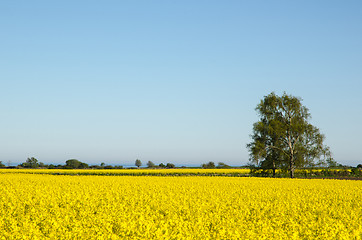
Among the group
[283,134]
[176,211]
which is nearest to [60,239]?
[176,211]

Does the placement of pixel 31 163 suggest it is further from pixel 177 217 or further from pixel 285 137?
pixel 177 217

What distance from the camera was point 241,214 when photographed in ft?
47.0

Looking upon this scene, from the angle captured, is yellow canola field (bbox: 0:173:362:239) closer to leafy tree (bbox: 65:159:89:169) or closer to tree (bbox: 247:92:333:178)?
tree (bbox: 247:92:333:178)

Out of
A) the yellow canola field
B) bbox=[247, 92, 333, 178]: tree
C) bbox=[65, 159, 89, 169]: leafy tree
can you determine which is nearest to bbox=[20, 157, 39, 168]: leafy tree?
bbox=[65, 159, 89, 169]: leafy tree

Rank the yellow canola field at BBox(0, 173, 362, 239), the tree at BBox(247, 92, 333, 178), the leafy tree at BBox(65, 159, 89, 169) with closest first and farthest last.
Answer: the yellow canola field at BBox(0, 173, 362, 239), the tree at BBox(247, 92, 333, 178), the leafy tree at BBox(65, 159, 89, 169)

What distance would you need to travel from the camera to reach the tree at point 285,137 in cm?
5078

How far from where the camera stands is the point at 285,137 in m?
52.3

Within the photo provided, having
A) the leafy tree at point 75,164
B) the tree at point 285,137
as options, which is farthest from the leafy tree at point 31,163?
the tree at point 285,137

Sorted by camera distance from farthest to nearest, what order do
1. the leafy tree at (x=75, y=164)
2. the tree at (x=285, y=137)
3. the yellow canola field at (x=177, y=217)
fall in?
the leafy tree at (x=75, y=164) → the tree at (x=285, y=137) → the yellow canola field at (x=177, y=217)

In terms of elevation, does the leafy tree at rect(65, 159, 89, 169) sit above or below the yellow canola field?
above

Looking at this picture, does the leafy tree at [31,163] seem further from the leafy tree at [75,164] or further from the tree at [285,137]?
the tree at [285,137]

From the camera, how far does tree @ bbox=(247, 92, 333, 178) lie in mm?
50781

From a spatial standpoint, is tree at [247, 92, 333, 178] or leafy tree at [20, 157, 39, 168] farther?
leafy tree at [20, 157, 39, 168]

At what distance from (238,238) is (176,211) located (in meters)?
6.43
